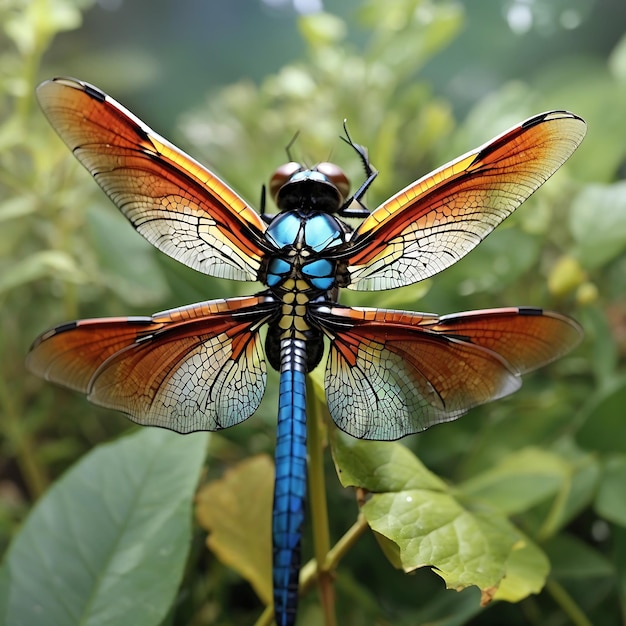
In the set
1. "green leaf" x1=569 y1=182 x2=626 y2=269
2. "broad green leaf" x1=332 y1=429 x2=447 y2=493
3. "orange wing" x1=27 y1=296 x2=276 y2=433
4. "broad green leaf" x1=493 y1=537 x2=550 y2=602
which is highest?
"green leaf" x1=569 y1=182 x2=626 y2=269

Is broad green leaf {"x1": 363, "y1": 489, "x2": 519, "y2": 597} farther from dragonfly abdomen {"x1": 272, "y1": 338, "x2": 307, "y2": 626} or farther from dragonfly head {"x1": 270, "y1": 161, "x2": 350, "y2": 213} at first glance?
dragonfly head {"x1": 270, "y1": 161, "x2": 350, "y2": 213}

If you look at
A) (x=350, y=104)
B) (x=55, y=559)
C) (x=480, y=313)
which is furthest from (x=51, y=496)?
(x=350, y=104)

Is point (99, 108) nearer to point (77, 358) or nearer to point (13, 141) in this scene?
point (77, 358)

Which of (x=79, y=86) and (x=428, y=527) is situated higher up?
(x=79, y=86)

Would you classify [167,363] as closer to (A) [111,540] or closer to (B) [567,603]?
(A) [111,540]

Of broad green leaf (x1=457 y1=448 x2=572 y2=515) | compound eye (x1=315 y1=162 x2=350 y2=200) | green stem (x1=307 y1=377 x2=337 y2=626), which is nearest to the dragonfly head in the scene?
compound eye (x1=315 y1=162 x2=350 y2=200)

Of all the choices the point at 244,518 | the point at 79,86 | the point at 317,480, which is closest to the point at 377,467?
the point at 317,480
